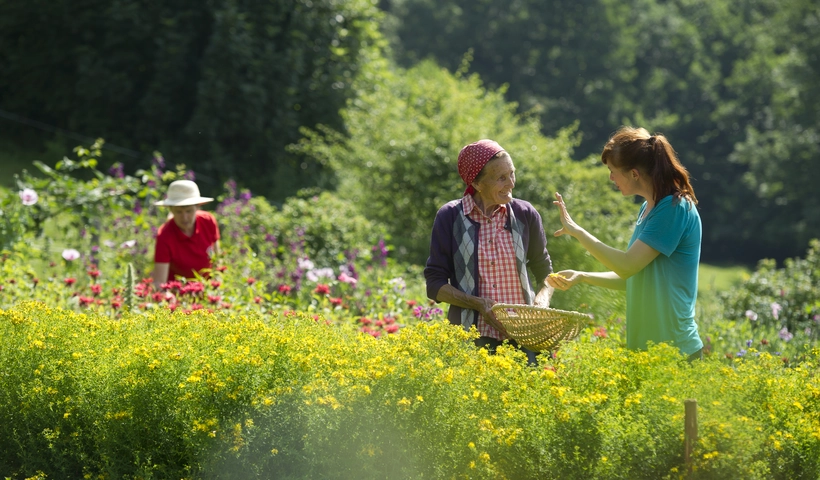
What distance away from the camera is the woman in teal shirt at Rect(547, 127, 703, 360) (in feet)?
10.6

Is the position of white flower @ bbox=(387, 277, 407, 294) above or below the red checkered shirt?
above

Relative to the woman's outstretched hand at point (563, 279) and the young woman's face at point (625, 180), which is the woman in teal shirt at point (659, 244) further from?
the woman's outstretched hand at point (563, 279)

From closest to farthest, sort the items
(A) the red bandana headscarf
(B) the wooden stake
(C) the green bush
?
(B) the wooden stake → (A) the red bandana headscarf → (C) the green bush

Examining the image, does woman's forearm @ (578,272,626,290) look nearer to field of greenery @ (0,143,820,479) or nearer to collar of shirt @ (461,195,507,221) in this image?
field of greenery @ (0,143,820,479)

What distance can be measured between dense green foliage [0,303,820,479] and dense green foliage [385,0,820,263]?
3350cm

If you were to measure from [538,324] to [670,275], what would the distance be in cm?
50

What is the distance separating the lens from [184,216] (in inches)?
224

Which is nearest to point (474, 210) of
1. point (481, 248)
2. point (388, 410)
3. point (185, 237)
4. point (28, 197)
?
point (481, 248)

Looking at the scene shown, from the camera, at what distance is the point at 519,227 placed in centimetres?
377

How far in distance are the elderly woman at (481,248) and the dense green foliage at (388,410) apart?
0.38 metres

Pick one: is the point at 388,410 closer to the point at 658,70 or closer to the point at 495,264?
the point at 495,264

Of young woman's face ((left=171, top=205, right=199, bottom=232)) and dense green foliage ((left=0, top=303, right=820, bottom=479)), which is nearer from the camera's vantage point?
dense green foliage ((left=0, top=303, right=820, bottom=479))

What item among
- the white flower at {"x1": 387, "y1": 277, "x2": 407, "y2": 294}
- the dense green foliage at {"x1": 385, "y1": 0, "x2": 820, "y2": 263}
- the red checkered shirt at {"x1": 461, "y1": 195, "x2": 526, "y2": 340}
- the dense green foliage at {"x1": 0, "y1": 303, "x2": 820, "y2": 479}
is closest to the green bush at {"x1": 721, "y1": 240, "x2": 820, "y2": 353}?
the white flower at {"x1": 387, "y1": 277, "x2": 407, "y2": 294}

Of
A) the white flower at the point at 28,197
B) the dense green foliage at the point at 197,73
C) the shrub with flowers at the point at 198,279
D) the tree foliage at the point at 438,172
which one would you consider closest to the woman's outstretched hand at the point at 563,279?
the shrub with flowers at the point at 198,279
